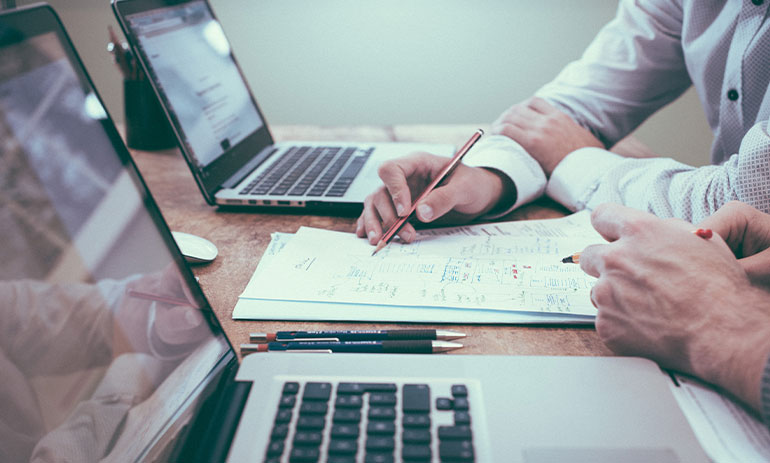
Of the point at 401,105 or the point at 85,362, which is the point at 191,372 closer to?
the point at 85,362

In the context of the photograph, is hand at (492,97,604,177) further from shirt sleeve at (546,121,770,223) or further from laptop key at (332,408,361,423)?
laptop key at (332,408,361,423)

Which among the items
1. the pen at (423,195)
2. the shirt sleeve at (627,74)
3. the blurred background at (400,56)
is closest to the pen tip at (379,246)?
the pen at (423,195)

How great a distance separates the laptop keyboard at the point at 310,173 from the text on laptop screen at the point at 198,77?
3.4 inches

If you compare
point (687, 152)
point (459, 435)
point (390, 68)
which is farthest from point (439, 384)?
point (687, 152)

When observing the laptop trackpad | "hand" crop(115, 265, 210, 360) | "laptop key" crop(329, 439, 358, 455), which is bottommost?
A: the laptop trackpad

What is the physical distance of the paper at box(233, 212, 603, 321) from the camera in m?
0.52

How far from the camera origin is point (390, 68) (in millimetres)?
2072

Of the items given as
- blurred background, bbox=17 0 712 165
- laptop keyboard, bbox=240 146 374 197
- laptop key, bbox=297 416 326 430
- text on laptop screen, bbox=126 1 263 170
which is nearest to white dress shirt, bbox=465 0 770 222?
laptop keyboard, bbox=240 146 374 197

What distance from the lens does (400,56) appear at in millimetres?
2047

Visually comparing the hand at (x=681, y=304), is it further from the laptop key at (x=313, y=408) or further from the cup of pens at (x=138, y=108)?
the cup of pens at (x=138, y=108)

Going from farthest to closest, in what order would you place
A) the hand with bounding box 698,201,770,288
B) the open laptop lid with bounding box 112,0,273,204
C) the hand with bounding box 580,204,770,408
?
the open laptop lid with bounding box 112,0,273,204 → the hand with bounding box 698,201,770,288 → the hand with bounding box 580,204,770,408

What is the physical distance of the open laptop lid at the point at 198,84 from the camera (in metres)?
0.75

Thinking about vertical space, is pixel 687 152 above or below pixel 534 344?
below

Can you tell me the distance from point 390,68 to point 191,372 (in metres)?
1.86
